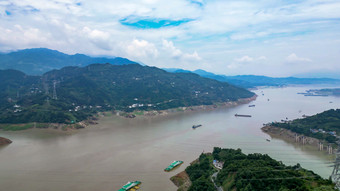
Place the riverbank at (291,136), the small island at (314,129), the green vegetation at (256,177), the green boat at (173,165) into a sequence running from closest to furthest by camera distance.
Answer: the green vegetation at (256,177) < the green boat at (173,165) < the riverbank at (291,136) < the small island at (314,129)

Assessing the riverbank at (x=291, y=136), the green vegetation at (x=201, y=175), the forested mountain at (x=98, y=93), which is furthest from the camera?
the forested mountain at (x=98, y=93)

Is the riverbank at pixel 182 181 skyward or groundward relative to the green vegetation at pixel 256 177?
groundward

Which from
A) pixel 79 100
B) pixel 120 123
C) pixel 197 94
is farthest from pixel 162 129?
pixel 197 94

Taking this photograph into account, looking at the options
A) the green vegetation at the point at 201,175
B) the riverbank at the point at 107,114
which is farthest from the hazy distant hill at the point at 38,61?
the green vegetation at the point at 201,175

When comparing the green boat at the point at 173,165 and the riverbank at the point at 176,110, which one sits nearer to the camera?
the green boat at the point at 173,165

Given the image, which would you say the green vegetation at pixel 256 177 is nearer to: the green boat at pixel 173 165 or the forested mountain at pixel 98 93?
the green boat at pixel 173 165

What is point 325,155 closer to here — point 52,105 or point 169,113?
point 169,113

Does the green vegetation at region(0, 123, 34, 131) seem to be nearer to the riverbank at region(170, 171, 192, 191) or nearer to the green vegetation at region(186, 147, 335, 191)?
the riverbank at region(170, 171, 192, 191)

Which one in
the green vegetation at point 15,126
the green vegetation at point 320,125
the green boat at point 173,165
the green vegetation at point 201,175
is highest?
the green vegetation at point 320,125
